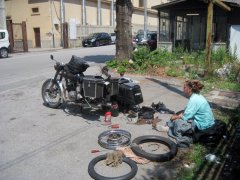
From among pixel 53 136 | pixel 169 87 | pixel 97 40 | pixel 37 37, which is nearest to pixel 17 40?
pixel 37 37

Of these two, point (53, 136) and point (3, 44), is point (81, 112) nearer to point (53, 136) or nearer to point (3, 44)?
point (53, 136)

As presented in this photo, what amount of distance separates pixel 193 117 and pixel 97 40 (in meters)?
29.9

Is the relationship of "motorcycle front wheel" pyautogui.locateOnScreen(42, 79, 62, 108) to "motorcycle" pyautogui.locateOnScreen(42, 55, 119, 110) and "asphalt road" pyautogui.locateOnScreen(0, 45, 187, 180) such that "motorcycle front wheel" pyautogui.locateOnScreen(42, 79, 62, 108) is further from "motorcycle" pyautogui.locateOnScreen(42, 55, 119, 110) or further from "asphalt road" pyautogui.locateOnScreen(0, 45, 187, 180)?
"asphalt road" pyautogui.locateOnScreen(0, 45, 187, 180)

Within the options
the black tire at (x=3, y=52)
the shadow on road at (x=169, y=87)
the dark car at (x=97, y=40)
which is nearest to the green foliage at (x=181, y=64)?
the shadow on road at (x=169, y=87)

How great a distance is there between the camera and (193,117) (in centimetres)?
593

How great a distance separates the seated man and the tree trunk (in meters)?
8.95

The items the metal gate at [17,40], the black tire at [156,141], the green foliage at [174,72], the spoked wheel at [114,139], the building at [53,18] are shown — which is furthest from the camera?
the building at [53,18]

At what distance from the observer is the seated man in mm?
5770

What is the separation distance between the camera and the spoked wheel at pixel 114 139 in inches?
227

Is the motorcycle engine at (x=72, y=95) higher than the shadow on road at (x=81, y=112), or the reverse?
the motorcycle engine at (x=72, y=95)

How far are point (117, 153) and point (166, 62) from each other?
29.5 ft

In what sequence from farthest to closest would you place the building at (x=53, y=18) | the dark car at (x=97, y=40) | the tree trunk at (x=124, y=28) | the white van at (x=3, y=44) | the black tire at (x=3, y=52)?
the building at (x=53, y=18) → the dark car at (x=97, y=40) → the white van at (x=3, y=44) → the black tire at (x=3, y=52) → the tree trunk at (x=124, y=28)

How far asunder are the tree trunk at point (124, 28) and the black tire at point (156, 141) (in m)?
9.09

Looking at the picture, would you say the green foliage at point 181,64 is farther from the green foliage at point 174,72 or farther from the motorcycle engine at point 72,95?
the motorcycle engine at point 72,95
